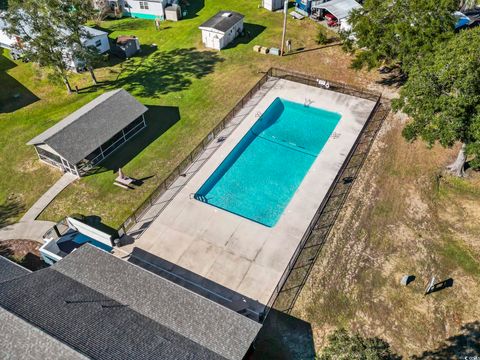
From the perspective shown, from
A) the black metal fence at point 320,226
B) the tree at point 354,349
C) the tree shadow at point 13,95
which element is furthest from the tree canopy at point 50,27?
the tree at point 354,349

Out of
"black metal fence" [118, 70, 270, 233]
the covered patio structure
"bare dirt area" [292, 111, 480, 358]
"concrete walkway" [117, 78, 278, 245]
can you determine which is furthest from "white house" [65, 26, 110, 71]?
"bare dirt area" [292, 111, 480, 358]

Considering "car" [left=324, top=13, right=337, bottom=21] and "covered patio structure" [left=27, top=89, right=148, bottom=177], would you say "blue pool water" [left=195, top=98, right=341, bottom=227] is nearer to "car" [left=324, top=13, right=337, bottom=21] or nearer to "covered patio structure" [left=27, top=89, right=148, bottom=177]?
"covered patio structure" [left=27, top=89, right=148, bottom=177]

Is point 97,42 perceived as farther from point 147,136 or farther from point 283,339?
point 283,339

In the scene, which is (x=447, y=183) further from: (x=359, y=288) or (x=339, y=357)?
(x=339, y=357)

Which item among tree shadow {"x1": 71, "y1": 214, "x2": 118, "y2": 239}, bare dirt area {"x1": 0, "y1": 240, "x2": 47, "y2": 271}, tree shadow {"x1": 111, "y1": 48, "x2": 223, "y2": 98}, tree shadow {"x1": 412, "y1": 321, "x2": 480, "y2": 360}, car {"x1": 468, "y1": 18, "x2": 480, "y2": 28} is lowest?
bare dirt area {"x1": 0, "y1": 240, "x2": 47, "y2": 271}

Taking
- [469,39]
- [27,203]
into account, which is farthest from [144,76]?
[469,39]

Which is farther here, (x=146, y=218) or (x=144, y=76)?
(x=144, y=76)
